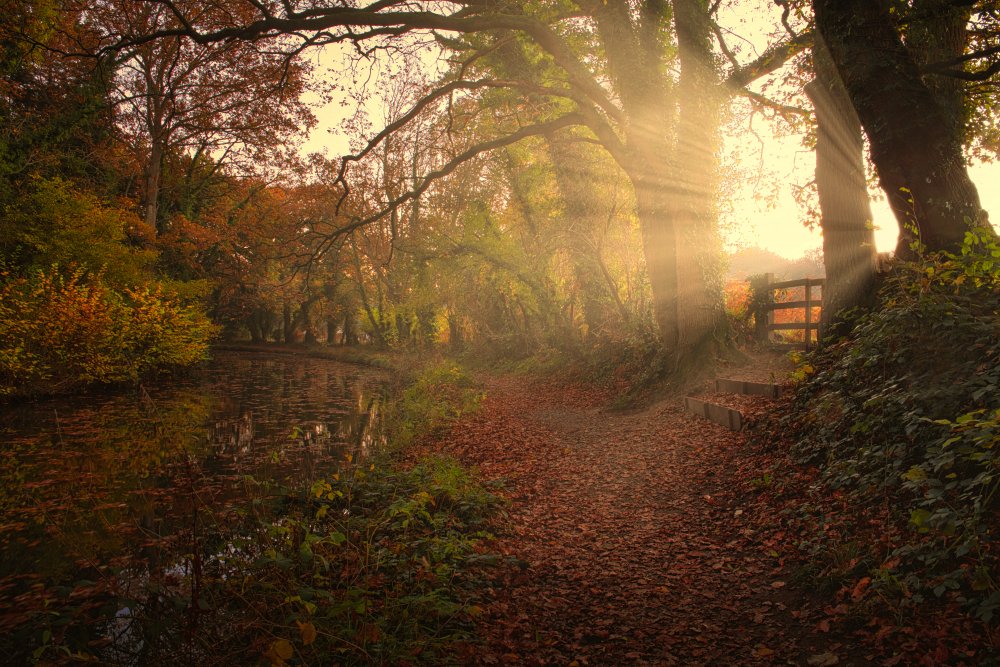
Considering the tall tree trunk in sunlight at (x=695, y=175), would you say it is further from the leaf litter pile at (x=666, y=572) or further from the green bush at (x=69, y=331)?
the green bush at (x=69, y=331)

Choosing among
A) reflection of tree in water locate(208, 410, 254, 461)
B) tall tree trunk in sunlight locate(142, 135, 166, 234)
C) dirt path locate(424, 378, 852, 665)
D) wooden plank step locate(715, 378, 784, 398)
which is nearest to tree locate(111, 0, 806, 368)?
wooden plank step locate(715, 378, 784, 398)

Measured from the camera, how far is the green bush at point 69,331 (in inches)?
515

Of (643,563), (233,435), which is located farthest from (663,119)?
(233,435)

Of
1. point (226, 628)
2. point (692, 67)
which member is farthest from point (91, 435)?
point (692, 67)

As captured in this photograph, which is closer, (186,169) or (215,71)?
(215,71)

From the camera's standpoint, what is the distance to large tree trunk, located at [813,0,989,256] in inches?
233

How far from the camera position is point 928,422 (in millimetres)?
4402

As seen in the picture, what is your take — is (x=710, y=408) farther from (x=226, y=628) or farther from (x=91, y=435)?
(x=91, y=435)

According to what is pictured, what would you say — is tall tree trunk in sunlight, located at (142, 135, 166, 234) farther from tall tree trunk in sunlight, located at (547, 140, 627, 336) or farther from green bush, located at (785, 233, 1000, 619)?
green bush, located at (785, 233, 1000, 619)

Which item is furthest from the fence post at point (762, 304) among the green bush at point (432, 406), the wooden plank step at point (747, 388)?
the green bush at point (432, 406)

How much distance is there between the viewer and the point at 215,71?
21969mm

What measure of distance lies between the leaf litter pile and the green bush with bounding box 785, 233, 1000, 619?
411 mm

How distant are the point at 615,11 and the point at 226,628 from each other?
43.7 feet

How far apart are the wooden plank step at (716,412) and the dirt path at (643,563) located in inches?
6.6
